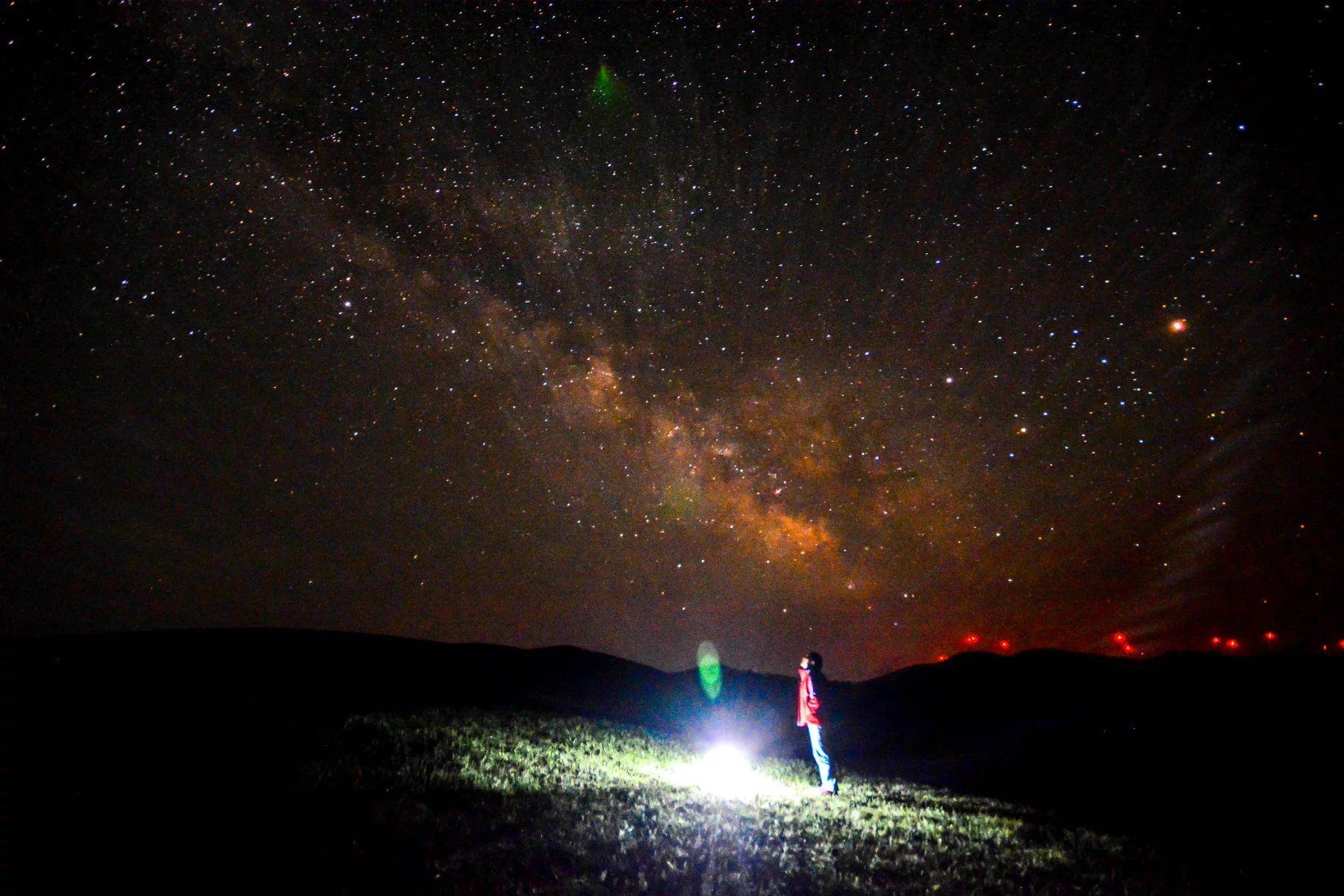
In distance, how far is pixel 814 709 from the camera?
38.1 ft

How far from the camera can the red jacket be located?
11.6 metres

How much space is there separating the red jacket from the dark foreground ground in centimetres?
176

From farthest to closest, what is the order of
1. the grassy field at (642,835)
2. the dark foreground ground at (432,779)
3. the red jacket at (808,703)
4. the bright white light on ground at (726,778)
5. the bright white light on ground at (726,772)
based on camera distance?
the bright white light on ground at (726,772)
the red jacket at (808,703)
the bright white light on ground at (726,778)
the dark foreground ground at (432,779)
the grassy field at (642,835)

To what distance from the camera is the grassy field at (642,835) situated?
6.53 meters

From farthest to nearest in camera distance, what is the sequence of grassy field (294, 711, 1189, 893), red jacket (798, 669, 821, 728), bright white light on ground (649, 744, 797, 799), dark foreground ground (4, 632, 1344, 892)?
red jacket (798, 669, 821, 728) < bright white light on ground (649, 744, 797, 799) < dark foreground ground (4, 632, 1344, 892) < grassy field (294, 711, 1189, 893)

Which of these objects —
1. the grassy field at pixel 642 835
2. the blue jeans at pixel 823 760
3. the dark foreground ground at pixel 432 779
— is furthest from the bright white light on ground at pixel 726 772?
the blue jeans at pixel 823 760

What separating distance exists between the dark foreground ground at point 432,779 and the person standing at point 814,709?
717 millimetres

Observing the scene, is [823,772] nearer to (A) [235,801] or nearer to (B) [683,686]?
(A) [235,801]

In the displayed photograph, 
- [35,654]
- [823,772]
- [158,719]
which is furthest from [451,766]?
[35,654]

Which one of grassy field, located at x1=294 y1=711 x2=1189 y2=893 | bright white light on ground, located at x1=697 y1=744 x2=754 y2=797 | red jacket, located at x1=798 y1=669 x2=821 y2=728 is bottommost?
bright white light on ground, located at x1=697 y1=744 x2=754 y2=797

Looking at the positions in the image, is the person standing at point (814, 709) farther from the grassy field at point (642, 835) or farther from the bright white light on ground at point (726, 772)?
the bright white light on ground at point (726, 772)

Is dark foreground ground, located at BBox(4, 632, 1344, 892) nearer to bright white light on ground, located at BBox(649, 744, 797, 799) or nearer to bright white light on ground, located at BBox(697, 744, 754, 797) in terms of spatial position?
bright white light on ground, located at BBox(649, 744, 797, 799)

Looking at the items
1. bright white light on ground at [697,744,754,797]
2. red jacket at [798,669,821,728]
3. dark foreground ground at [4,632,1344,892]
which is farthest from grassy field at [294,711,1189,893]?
red jacket at [798,669,821,728]

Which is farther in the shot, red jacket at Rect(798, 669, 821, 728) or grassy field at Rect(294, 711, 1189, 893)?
red jacket at Rect(798, 669, 821, 728)
